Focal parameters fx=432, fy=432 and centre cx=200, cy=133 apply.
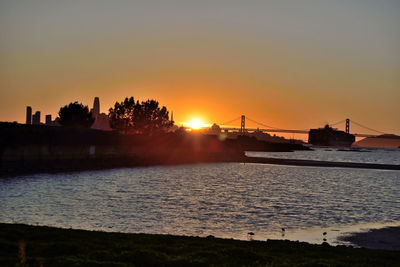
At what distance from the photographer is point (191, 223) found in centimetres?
2600

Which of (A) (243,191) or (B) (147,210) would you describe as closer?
(B) (147,210)

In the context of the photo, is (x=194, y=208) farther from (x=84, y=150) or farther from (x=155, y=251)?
(x=84, y=150)

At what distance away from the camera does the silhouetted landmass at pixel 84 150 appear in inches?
2589

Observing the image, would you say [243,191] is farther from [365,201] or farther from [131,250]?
[131,250]

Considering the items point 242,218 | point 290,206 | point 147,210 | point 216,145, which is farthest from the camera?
point 216,145

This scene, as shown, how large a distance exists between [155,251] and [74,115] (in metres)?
116

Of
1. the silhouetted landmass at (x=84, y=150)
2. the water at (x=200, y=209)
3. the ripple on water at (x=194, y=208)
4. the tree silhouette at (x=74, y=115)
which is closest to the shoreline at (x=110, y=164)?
the silhouetted landmass at (x=84, y=150)

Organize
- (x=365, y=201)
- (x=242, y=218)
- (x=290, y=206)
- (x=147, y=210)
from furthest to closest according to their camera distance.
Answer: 1. (x=365, y=201)
2. (x=290, y=206)
3. (x=147, y=210)
4. (x=242, y=218)

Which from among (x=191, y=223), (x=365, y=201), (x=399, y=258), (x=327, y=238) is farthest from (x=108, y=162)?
(x=399, y=258)

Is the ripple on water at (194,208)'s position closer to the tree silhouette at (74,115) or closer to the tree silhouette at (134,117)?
the tree silhouette at (74,115)

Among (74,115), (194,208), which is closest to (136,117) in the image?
(74,115)

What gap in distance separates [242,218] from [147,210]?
688 cm

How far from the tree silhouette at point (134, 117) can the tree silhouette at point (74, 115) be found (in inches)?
755

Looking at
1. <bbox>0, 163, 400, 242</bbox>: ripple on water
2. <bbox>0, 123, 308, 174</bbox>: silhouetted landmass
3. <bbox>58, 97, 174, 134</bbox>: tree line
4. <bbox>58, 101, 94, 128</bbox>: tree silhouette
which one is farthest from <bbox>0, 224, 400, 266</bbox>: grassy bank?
<bbox>58, 97, 174, 134</bbox>: tree line
